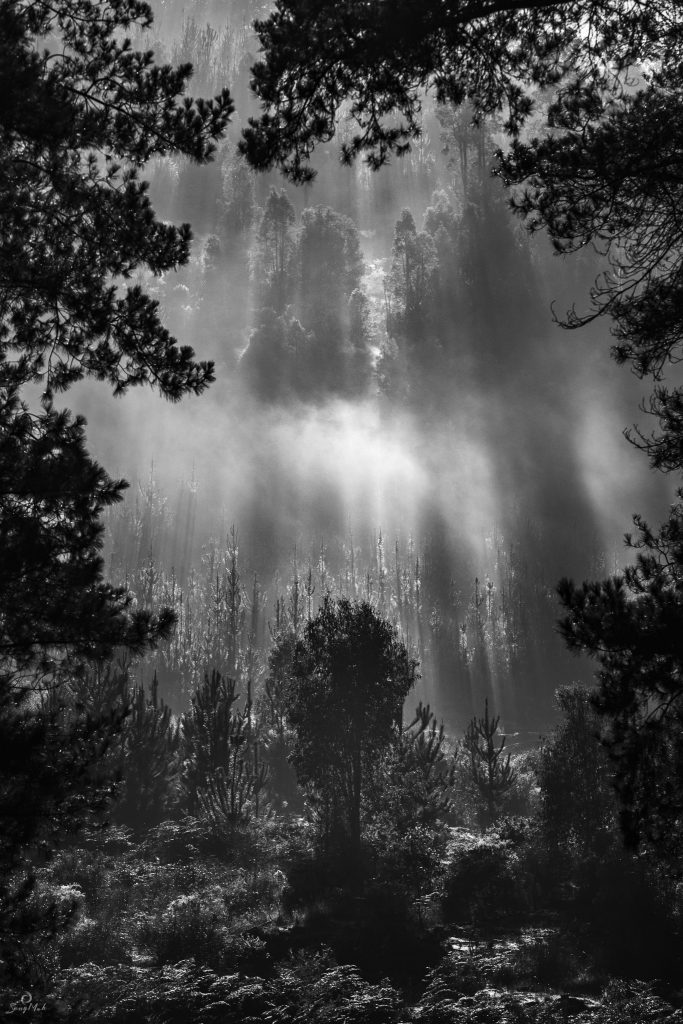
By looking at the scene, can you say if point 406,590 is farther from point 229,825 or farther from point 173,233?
point 173,233

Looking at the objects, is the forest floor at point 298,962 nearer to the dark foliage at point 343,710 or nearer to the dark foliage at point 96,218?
the dark foliage at point 343,710

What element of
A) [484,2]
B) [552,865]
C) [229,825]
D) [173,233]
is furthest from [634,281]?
[229,825]

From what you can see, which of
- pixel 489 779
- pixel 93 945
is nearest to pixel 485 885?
pixel 489 779

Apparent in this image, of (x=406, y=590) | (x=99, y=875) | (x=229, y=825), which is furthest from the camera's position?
(x=406, y=590)

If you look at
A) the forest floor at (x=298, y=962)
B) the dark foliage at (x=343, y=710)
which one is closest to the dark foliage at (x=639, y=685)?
the forest floor at (x=298, y=962)

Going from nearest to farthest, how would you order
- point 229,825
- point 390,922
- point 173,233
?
point 173,233 → point 390,922 → point 229,825

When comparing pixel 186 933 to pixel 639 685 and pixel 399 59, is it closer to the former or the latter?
pixel 639 685

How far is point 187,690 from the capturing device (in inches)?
A: 3888

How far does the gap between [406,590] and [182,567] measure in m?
37.9

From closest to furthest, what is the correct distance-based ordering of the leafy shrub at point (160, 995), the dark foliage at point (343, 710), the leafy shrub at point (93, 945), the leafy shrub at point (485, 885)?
the leafy shrub at point (160, 995) → the leafy shrub at point (93, 945) → the leafy shrub at point (485, 885) → the dark foliage at point (343, 710)

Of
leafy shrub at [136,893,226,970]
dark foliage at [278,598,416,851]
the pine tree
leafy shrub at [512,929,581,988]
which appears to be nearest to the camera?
leafy shrub at [512,929,581,988]
